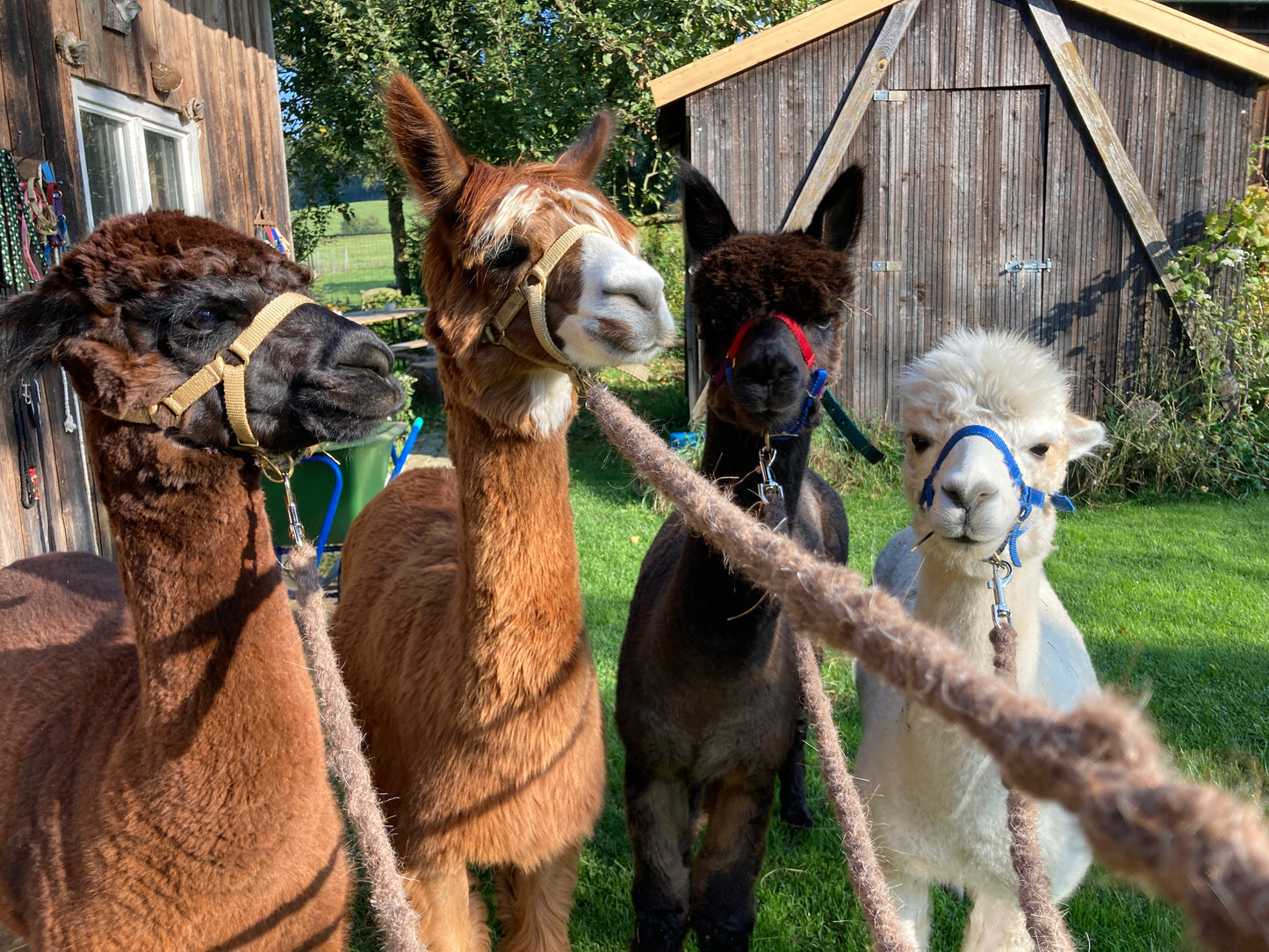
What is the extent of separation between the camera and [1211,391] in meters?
7.37

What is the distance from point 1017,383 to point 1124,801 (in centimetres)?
152

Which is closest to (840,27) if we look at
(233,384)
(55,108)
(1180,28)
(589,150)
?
(1180,28)

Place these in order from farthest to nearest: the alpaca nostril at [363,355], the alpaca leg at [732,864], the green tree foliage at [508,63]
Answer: the green tree foliage at [508,63]
the alpaca leg at [732,864]
the alpaca nostril at [363,355]

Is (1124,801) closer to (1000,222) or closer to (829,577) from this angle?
(829,577)

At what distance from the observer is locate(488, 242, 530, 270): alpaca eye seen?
181 cm

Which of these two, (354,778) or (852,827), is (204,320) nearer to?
(354,778)

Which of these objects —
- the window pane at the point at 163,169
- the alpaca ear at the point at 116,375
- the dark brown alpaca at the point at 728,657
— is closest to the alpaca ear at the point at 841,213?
the dark brown alpaca at the point at 728,657

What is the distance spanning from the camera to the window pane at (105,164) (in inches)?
173

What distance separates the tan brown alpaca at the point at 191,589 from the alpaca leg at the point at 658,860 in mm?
955

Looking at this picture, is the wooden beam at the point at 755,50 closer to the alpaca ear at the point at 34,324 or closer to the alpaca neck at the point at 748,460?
the alpaca neck at the point at 748,460

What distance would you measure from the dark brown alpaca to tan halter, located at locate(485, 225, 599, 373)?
617 mm

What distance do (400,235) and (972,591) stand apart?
16821 mm

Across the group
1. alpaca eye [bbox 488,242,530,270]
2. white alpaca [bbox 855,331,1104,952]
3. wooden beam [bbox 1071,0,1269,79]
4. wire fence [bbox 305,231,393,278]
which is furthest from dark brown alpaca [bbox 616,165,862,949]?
wire fence [bbox 305,231,393,278]

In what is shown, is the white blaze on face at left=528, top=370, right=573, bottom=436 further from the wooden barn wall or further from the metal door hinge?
the metal door hinge
